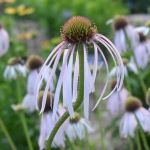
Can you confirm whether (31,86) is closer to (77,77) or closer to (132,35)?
(132,35)

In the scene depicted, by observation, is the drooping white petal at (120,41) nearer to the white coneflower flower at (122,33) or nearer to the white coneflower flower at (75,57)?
the white coneflower flower at (122,33)

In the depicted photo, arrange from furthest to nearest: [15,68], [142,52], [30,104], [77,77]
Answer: [15,68] → [142,52] → [30,104] → [77,77]

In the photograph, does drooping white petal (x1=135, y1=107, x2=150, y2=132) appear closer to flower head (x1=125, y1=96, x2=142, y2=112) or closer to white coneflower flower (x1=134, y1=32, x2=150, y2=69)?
flower head (x1=125, y1=96, x2=142, y2=112)

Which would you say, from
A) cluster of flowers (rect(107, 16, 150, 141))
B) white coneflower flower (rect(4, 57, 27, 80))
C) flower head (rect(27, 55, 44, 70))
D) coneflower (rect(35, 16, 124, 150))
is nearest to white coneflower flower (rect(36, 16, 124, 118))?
coneflower (rect(35, 16, 124, 150))

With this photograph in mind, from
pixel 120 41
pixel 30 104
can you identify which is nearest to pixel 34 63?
pixel 30 104

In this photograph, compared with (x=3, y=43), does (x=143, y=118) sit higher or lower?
lower

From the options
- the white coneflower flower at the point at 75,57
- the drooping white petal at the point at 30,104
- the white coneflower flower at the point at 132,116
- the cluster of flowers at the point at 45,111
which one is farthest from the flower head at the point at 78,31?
the drooping white petal at the point at 30,104
